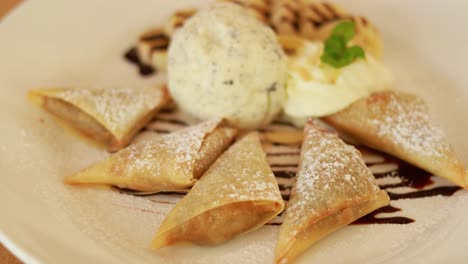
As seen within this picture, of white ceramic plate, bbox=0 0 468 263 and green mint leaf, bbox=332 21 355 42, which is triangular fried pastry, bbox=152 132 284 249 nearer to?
white ceramic plate, bbox=0 0 468 263

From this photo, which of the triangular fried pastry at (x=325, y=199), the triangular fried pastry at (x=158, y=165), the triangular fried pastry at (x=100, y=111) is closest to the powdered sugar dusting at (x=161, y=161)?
the triangular fried pastry at (x=158, y=165)

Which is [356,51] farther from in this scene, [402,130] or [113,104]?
[113,104]

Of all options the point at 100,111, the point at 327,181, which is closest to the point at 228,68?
the point at 100,111

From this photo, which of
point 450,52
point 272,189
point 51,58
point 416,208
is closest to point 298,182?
point 272,189

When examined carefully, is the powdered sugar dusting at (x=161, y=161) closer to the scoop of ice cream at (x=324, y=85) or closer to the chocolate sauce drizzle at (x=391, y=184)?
the chocolate sauce drizzle at (x=391, y=184)

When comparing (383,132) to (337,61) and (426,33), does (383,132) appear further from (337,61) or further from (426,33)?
(426,33)
